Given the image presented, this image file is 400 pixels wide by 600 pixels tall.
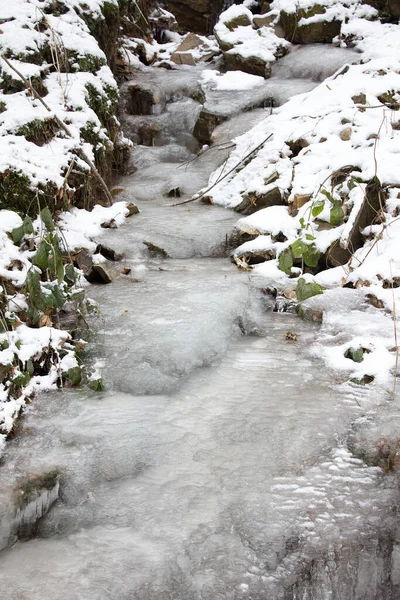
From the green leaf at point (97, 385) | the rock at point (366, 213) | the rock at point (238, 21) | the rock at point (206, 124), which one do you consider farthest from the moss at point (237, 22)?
the green leaf at point (97, 385)

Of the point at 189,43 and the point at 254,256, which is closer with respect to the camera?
the point at 254,256

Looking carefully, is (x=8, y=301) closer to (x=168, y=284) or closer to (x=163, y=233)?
(x=168, y=284)

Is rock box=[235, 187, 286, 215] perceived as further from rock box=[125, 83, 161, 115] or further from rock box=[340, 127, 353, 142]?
rock box=[125, 83, 161, 115]

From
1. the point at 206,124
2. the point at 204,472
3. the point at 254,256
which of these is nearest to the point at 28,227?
the point at 204,472

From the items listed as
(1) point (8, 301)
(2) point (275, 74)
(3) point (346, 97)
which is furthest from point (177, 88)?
(1) point (8, 301)

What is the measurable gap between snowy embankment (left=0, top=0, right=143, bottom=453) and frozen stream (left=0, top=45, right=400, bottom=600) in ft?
0.75

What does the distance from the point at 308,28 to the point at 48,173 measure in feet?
24.2

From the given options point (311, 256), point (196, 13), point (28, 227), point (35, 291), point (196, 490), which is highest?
point (196, 13)

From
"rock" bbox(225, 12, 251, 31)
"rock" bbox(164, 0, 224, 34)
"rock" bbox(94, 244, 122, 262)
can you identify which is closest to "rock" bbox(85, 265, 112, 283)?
"rock" bbox(94, 244, 122, 262)

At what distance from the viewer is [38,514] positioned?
2.14 metres

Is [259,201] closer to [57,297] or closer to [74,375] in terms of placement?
[57,297]

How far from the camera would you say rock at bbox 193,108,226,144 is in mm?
8055

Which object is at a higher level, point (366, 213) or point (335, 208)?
point (335, 208)

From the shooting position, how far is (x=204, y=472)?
2.29 m
